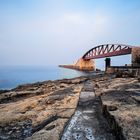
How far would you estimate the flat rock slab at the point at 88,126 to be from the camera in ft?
15.0

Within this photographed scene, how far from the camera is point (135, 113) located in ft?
16.9

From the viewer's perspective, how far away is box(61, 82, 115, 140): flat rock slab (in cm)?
457

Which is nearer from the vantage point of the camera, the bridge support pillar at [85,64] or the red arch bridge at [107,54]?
the red arch bridge at [107,54]

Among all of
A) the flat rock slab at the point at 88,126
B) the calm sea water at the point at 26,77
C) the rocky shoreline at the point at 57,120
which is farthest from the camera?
the calm sea water at the point at 26,77

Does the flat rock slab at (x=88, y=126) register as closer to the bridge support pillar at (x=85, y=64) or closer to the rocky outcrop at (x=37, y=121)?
the rocky outcrop at (x=37, y=121)

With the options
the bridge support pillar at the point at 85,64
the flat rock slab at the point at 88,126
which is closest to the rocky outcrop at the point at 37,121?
the flat rock slab at the point at 88,126

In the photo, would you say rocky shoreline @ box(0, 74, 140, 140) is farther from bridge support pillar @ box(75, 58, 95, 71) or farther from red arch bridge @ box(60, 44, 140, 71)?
bridge support pillar @ box(75, 58, 95, 71)

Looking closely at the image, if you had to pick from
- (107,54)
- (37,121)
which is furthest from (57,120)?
(107,54)

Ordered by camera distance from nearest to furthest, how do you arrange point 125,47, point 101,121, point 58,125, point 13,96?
point 58,125 → point 101,121 → point 13,96 → point 125,47

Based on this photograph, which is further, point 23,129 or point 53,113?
point 53,113

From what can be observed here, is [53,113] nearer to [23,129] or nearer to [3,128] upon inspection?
[23,129]

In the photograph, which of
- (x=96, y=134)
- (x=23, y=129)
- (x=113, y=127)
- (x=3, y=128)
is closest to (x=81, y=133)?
(x=96, y=134)

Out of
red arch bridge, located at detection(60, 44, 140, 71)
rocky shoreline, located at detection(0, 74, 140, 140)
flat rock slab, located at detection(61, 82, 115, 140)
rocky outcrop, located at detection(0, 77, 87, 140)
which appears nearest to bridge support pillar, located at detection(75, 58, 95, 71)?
red arch bridge, located at detection(60, 44, 140, 71)

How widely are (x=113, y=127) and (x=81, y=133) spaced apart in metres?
0.73
